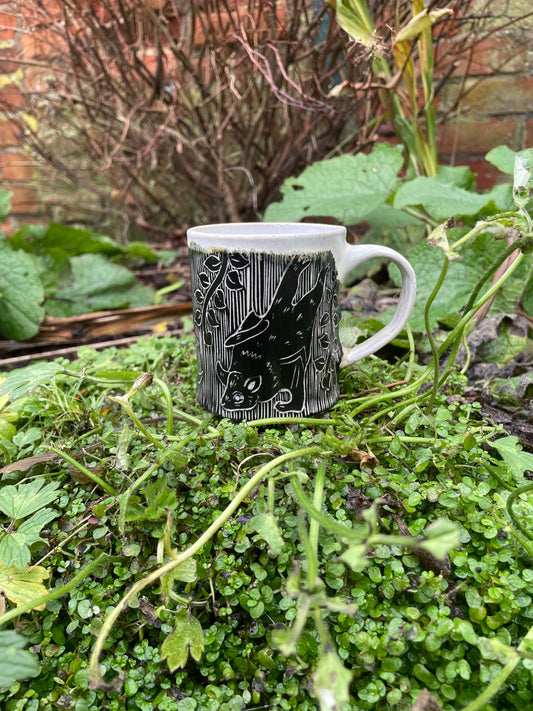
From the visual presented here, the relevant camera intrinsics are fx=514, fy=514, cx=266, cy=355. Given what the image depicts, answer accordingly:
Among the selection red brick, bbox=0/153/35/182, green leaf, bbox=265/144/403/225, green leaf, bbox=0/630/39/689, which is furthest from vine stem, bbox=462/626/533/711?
red brick, bbox=0/153/35/182

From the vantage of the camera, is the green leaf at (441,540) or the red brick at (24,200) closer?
the green leaf at (441,540)

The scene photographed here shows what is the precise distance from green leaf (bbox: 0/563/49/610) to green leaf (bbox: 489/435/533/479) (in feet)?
1.85

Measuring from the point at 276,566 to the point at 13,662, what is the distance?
11.0 inches

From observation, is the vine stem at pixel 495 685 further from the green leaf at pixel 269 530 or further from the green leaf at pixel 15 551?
the green leaf at pixel 15 551

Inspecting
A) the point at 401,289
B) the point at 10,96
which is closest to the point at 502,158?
the point at 401,289

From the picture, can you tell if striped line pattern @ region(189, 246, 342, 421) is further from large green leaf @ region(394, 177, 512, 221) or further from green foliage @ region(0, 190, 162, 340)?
green foliage @ region(0, 190, 162, 340)

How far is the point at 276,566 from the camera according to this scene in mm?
599

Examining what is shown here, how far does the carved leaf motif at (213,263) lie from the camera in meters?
0.74

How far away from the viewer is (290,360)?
2.48ft

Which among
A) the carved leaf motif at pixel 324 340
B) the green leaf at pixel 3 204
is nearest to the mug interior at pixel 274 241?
the carved leaf motif at pixel 324 340

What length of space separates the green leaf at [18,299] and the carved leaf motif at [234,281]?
917 millimetres

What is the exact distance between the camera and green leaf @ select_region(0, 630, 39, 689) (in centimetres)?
43

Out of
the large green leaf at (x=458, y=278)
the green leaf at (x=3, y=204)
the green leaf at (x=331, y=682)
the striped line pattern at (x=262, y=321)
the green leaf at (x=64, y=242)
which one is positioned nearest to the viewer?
the green leaf at (x=331, y=682)

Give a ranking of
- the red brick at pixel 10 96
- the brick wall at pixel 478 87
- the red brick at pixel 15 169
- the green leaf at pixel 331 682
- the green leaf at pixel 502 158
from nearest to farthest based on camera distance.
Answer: the green leaf at pixel 331 682, the green leaf at pixel 502 158, the brick wall at pixel 478 87, the red brick at pixel 10 96, the red brick at pixel 15 169
